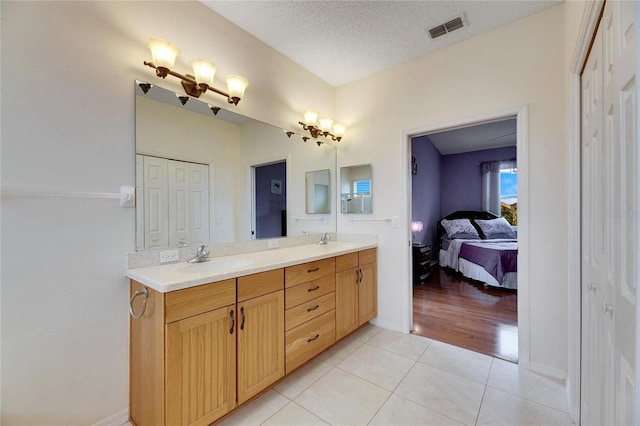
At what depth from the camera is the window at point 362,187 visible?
282 cm

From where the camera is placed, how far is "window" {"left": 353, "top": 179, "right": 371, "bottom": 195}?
111 inches

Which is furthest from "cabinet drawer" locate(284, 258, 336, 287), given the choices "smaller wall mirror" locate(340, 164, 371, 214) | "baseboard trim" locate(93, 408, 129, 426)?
"baseboard trim" locate(93, 408, 129, 426)

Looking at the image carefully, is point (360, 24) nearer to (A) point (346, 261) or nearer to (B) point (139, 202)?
(A) point (346, 261)

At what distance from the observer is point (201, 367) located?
4.34ft

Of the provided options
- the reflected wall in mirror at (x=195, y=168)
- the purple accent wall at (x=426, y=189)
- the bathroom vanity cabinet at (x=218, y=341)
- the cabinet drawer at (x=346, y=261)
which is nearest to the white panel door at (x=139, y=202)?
the reflected wall in mirror at (x=195, y=168)

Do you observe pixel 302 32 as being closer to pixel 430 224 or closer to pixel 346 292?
pixel 346 292

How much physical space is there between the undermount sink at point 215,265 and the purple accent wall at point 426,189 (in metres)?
3.74

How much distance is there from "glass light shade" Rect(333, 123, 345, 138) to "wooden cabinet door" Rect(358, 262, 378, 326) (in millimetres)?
1491

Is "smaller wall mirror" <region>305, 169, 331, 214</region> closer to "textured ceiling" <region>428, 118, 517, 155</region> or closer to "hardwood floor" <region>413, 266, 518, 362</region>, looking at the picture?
"hardwood floor" <region>413, 266, 518, 362</region>

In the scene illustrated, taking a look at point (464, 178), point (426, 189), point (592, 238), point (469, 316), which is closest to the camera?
point (592, 238)

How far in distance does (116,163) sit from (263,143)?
1.13 metres

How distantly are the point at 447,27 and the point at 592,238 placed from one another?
189cm

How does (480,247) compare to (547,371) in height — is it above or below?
above

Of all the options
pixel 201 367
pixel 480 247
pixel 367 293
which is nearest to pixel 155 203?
pixel 201 367
